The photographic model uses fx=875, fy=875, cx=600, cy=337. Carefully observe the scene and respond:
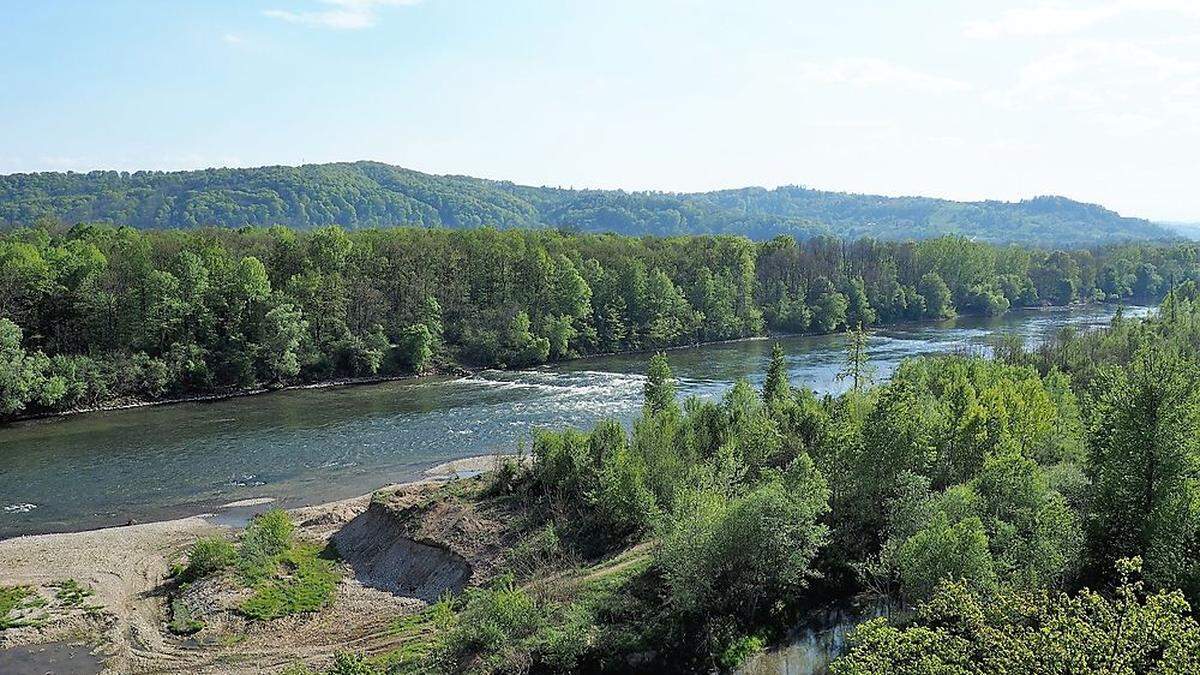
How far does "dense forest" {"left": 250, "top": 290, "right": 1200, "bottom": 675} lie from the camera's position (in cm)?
2131

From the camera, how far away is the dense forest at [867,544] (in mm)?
21312

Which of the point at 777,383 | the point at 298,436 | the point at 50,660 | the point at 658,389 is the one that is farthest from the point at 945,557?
the point at 298,436

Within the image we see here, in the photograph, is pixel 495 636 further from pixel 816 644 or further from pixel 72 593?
pixel 72 593

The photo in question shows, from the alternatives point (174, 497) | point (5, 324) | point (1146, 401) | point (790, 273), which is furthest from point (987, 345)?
point (5, 324)

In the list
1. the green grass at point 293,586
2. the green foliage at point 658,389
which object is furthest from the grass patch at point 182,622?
the green foliage at point 658,389

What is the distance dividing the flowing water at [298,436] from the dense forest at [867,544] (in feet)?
61.9

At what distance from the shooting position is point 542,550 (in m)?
38.1

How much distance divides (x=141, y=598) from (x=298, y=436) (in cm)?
2945

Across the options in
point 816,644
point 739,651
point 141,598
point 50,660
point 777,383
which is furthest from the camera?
point 777,383

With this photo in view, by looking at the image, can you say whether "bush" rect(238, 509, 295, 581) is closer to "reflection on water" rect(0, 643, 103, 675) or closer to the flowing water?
"reflection on water" rect(0, 643, 103, 675)

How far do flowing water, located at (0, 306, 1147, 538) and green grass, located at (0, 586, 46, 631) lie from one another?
9.65m

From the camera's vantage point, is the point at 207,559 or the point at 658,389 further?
the point at 658,389

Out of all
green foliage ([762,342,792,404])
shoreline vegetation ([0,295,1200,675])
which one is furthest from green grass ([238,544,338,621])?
green foliage ([762,342,792,404])

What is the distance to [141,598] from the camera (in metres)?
38.1
